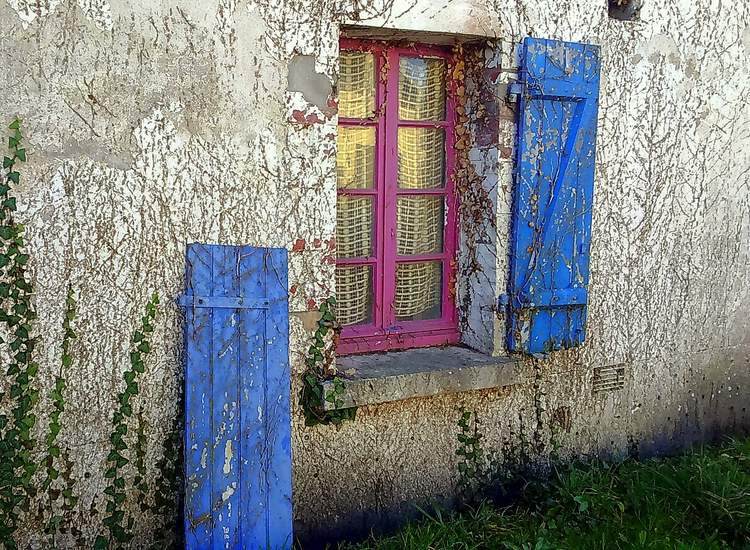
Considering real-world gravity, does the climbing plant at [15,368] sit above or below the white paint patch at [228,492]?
above

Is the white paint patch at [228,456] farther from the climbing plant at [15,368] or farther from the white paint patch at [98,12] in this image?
the white paint patch at [98,12]

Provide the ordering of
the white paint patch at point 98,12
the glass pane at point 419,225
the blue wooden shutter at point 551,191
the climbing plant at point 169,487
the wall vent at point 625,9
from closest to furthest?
the white paint patch at point 98,12 → the climbing plant at point 169,487 → the blue wooden shutter at point 551,191 → the glass pane at point 419,225 → the wall vent at point 625,9

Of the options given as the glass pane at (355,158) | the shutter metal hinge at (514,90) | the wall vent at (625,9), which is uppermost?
the wall vent at (625,9)

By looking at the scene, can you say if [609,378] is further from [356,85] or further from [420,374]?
[356,85]

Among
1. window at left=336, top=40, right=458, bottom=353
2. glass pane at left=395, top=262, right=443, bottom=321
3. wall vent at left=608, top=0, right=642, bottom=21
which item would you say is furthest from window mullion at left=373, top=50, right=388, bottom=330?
wall vent at left=608, top=0, right=642, bottom=21

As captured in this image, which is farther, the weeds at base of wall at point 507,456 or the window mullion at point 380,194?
the weeds at base of wall at point 507,456

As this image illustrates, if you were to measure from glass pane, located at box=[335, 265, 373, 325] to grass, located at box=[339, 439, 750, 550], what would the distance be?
104 centimetres

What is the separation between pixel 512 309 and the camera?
386cm

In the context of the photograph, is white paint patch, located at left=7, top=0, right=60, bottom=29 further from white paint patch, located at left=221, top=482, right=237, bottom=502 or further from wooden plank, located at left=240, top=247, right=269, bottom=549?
white paint patch, located at left=221, top=482, right=237, bottom=502

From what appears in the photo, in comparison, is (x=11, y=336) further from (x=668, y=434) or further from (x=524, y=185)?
(x=668, y=434)

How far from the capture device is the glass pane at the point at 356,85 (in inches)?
144

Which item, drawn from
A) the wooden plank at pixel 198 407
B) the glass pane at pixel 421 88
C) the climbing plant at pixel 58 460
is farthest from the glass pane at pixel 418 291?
the climbing plant at pixel 58 460

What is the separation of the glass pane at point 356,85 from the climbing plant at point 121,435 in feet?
4.37

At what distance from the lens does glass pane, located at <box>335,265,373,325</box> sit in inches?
147
